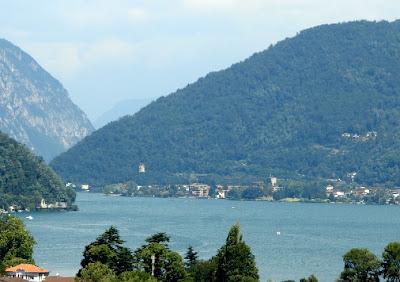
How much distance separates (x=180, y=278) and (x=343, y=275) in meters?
7.26

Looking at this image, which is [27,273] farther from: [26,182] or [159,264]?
[26,182]

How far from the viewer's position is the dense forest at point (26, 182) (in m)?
179

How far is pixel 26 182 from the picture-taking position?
183625 mm

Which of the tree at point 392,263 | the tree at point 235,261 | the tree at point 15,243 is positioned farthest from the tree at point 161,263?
the tree at point 15,243

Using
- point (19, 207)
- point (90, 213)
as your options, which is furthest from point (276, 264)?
point (19, 207)

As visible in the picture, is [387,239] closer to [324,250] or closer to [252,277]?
[324,250]

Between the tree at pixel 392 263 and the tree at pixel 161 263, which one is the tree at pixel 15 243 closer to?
the tree at pixel 161 263

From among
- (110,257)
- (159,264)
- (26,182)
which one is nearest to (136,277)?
(159,264)

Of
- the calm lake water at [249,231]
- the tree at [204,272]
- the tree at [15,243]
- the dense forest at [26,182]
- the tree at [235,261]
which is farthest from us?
the dense forest at [26,182]

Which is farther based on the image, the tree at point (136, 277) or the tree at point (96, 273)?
the tree at point (96, 273)

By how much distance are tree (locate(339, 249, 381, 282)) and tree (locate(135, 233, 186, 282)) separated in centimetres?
733

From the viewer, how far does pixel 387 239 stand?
126 metres

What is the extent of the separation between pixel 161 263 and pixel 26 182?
12871 centimetres

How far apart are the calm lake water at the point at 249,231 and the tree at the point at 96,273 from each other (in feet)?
72.5
